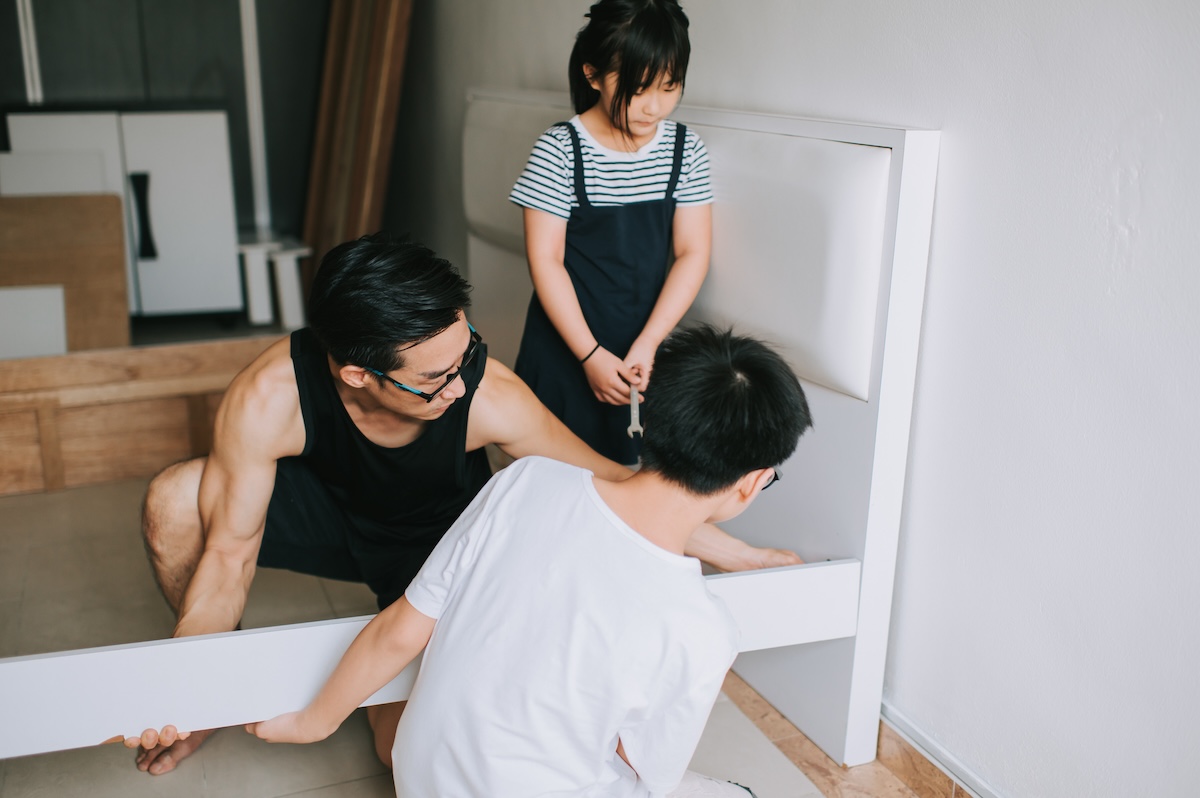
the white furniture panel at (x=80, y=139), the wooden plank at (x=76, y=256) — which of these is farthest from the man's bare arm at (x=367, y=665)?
the white furniture panel at (x=80, y=139)

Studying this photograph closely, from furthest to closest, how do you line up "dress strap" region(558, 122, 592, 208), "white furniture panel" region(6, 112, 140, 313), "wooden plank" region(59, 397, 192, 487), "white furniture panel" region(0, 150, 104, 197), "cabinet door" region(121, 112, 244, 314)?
"cabinet door" region(121, 112, 244, 314) < "white furniture panel" region(6, 112, 140, 313) < "white furniture panel" region(0, 150, 104, 197) < "wooden plank" region(59, 397, 192, 487) < "dress strap" region(558, 122, 592, 208)

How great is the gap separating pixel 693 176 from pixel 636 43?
0.31 metres

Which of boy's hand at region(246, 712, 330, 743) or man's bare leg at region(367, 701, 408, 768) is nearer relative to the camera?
boy's hand at region(246, 712, 330, 743)

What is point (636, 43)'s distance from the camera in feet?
5.19

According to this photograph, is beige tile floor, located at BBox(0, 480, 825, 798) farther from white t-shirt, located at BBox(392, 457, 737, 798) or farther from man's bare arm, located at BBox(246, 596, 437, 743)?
white t-shirt, located at BBox(392, 457, 737, 798)

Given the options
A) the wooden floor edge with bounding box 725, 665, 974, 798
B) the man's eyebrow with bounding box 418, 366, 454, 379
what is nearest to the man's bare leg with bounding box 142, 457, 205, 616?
the man's eyebrow with bounding box 418, 366, 454, 379

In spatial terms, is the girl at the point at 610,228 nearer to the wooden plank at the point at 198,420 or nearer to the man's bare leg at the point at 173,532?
the man's bare leg at the point at 173,532

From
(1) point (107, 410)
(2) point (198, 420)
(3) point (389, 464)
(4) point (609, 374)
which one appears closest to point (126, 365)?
(1) point (107, 410)

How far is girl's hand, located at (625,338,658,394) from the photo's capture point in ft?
5.86

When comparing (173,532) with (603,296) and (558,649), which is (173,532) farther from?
(558,649)

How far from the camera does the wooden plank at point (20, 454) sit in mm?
2736

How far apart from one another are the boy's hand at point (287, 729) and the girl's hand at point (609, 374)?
74cm

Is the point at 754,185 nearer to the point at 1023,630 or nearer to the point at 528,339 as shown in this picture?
the point at 528,339

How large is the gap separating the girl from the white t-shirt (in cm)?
70
